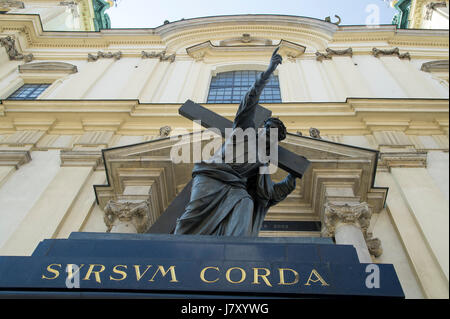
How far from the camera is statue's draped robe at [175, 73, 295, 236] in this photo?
4.52 m

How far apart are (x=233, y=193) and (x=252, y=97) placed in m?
1.25

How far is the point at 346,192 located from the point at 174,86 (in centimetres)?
846

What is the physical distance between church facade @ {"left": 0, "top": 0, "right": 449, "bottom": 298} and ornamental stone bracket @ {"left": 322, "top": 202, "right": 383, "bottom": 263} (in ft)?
0.08

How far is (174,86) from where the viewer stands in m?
14.5

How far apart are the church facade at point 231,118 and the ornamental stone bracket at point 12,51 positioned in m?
0.05

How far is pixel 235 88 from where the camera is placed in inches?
596

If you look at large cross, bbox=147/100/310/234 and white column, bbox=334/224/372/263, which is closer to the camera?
large cross, bbox=147/100/310/234

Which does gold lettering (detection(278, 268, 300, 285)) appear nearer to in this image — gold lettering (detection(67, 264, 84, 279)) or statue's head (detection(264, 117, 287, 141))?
gold lettering (detection(67, 264, 84, 279))

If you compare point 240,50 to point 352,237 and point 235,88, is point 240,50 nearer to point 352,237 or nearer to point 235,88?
point 235,88

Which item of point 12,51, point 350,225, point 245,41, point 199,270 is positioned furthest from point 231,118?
point 12,51

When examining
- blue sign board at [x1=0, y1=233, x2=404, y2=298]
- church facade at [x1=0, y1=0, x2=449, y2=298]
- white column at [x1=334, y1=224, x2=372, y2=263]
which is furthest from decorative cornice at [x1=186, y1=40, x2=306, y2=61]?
blue sign board at [x1=0, y1=233, x2=404, y2=298]

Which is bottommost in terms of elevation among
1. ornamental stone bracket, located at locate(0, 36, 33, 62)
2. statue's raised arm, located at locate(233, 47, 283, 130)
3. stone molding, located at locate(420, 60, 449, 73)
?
statue's raised arm, located at locate(233, 47, 283, 130)
